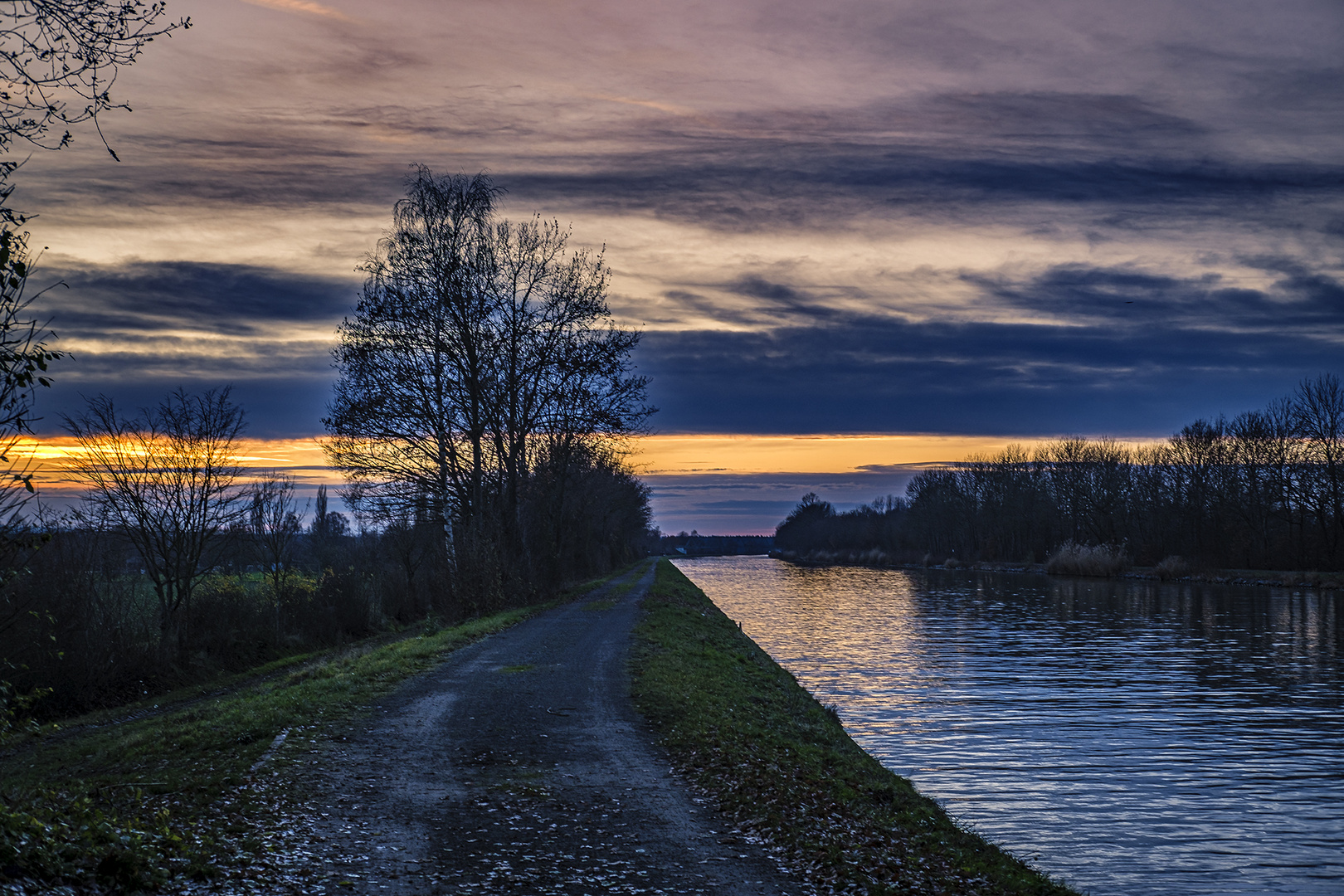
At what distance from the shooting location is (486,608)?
33000mm

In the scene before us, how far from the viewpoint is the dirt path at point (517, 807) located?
25.1 ft

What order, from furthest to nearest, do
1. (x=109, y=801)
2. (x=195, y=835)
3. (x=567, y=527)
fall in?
(x=567, y=527), (x=109, y=801), (x=195, y=835)

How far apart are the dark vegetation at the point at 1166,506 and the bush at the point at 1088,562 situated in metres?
0.13

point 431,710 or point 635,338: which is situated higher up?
point 635,338

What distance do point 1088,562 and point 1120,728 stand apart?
6246 cm

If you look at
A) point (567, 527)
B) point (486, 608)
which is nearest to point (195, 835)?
point (486, 608)

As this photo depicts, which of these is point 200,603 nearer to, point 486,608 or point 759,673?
point 486,608

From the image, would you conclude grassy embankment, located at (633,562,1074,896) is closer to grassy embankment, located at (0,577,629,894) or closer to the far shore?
grassy embankment, located at (0,577,629,894)

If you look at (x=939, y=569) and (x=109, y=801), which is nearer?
(x=109, y=801)

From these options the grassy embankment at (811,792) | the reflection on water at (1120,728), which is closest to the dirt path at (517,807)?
the grassy embankment at (811,792)

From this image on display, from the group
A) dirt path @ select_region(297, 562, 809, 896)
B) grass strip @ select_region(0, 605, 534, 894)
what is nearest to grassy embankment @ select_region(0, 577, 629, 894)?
grass strip @ select_region(0, 605, 534, 894)

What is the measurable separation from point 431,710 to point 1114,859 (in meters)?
9.80

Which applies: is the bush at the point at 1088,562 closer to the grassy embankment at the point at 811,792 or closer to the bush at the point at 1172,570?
the bush at the point at 1172,570

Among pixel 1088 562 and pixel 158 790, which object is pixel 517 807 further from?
pixel 1088 562
